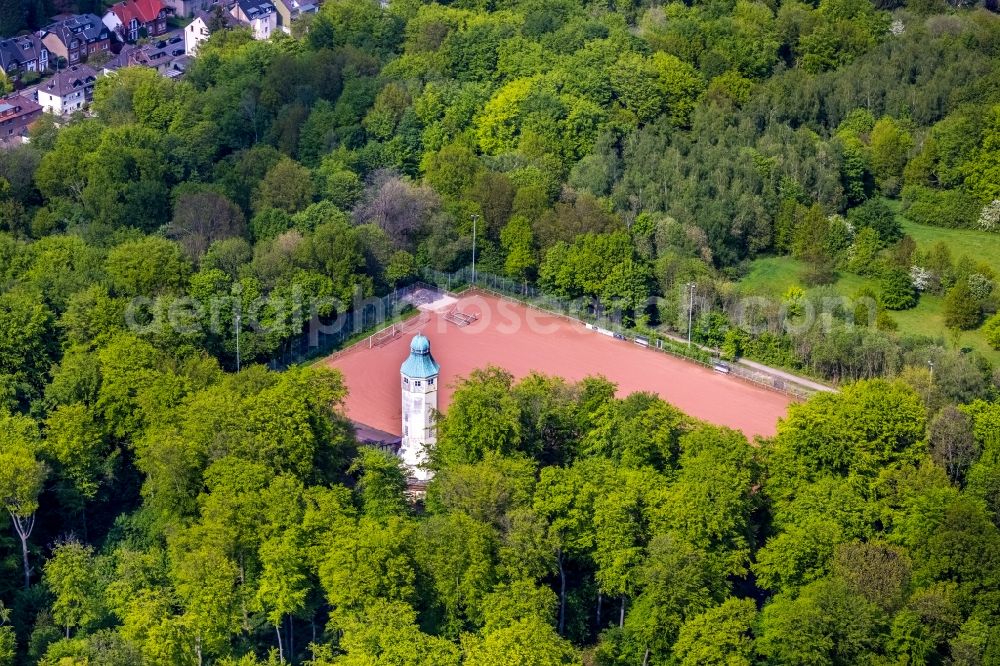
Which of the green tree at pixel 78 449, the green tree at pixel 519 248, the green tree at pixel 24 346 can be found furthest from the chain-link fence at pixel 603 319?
the green tree at pixel 78 449

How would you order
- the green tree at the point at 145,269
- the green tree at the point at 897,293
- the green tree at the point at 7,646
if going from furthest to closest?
1. the green tree at the point at 897,293
2. the green tree at the point at 145,269
3. the green tree at the point at 7,646

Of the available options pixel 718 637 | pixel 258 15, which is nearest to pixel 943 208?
pixel 718 637

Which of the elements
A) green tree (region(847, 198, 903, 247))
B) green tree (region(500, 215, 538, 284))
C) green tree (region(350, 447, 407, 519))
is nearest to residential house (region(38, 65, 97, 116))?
green tree (region(500, 215, 538, 284))

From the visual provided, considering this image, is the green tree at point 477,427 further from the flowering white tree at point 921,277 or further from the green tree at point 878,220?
the green tree at point 878,220

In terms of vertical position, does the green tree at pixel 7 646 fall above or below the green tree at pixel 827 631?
below

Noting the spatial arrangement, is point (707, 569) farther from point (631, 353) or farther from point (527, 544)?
point (631, 353)

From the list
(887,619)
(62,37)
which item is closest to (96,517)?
(887,619)

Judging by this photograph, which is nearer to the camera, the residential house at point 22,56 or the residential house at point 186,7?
the residential house at point 22,56
